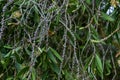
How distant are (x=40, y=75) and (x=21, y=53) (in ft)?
0.40

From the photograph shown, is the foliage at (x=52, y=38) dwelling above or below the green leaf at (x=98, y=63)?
above

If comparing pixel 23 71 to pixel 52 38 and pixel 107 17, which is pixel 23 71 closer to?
pixel 52 38

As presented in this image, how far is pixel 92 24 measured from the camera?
1291 millimetres

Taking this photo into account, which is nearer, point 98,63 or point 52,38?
point 98,63

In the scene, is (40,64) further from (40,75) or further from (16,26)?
(16,26)

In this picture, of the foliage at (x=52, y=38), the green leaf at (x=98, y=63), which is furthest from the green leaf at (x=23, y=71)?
the green leaf at (x=98, y=63)

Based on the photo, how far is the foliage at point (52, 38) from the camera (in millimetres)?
1184

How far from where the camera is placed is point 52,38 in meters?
1.33

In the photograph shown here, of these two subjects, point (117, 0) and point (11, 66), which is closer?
point (117, 0)

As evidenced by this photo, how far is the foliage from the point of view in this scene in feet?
3.88

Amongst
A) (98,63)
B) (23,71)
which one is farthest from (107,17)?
(23,71)

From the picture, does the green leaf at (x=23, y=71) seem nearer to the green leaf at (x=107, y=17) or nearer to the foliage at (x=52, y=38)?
the foliage at (x=52, y=38)

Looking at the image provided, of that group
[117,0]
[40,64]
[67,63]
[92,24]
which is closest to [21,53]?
[40,64]

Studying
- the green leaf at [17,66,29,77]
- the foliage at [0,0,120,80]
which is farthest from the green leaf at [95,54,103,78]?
the green leaf at [17,66,29,77]
